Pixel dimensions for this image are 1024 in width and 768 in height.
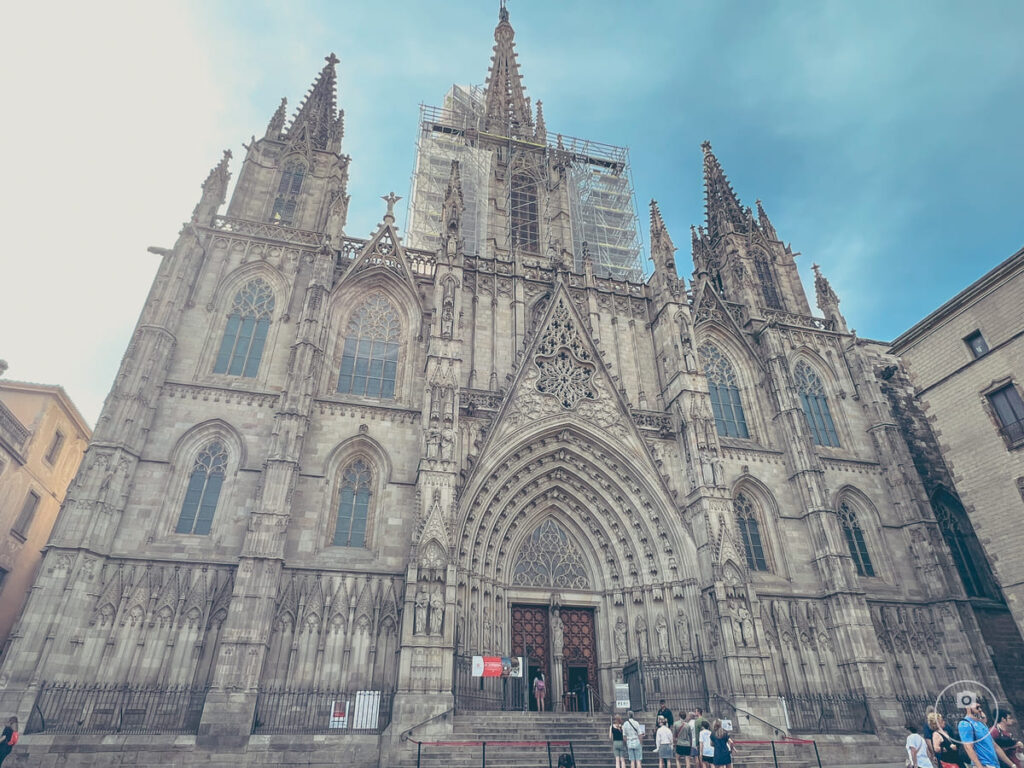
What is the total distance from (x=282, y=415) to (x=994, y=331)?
21.2 metres

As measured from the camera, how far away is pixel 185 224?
20.2 meters

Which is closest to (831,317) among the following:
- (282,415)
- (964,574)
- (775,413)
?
(775,413)

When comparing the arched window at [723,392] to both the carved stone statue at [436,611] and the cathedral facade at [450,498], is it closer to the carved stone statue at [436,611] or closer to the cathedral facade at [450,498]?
the cathedral facade at [450,498]

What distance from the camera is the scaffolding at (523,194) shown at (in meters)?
28.2

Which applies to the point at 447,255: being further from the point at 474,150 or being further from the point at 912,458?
the point at 912,458

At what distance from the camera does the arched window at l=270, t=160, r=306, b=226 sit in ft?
76.6

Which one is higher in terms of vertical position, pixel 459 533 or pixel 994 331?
pixel 994 331

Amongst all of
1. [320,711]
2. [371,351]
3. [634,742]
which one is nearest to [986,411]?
[634,742]

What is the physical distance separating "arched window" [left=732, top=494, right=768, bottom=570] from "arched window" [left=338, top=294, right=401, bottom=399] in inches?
489

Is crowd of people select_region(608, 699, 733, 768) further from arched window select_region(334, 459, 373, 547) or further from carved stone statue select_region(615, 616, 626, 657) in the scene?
arched window select_region(334, 459, 373, 547)

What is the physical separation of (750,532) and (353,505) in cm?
1298

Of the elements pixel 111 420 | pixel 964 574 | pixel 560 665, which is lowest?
pixel 560 665

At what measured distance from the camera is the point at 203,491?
647 inches

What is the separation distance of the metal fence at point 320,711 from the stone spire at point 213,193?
1562 centimetres
